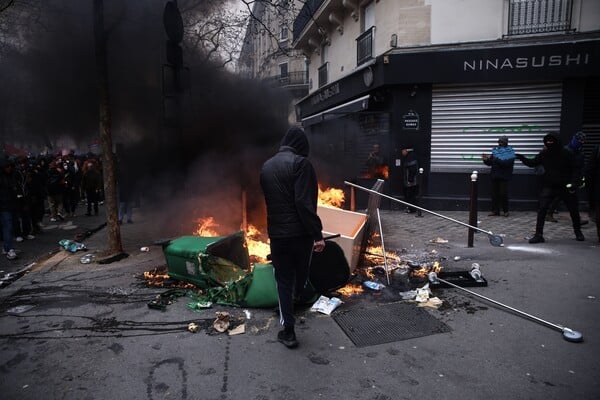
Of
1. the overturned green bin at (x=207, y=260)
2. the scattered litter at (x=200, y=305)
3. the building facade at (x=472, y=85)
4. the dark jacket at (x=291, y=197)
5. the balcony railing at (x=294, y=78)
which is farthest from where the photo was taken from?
the balcony railing at (x=294, y=78)

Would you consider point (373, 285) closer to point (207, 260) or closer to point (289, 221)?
point (289, 221)

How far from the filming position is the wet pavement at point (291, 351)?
9.22ft

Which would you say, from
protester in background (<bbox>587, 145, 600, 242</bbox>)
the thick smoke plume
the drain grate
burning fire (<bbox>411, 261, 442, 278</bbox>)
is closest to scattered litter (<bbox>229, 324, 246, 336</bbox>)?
the drain grate

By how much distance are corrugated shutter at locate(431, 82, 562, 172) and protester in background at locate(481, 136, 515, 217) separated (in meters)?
1.23

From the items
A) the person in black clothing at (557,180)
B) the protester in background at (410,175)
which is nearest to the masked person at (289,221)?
the person in black clothing at (557,180)

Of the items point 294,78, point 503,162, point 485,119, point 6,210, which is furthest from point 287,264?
point 294,78

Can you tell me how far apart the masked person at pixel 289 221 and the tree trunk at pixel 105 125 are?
3.74 meters

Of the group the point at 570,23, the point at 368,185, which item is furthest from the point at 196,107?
the point at 570,23

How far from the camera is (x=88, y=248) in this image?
23.9ft

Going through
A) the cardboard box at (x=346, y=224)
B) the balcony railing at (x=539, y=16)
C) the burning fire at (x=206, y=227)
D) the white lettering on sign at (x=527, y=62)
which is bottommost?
the burning fire at (x=206, y=227)

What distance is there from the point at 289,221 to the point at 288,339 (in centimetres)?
99

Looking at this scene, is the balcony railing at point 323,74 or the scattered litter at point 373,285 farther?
the balcony railing at point 323,74

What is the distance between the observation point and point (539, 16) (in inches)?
372

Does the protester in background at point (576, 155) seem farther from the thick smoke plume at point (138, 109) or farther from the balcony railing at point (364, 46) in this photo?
the balcony railing at point (364, 46)
